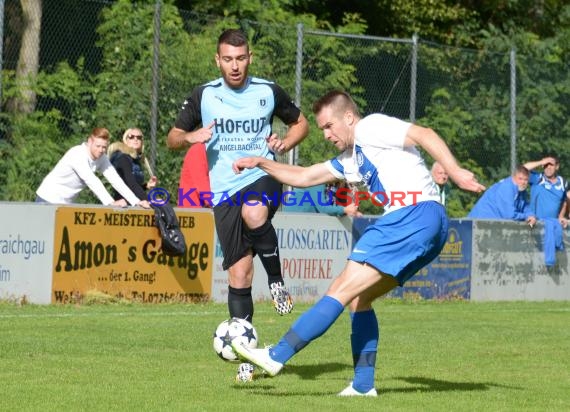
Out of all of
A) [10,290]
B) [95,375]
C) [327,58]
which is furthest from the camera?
[327,58]

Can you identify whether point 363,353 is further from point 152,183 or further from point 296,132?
point 152,183

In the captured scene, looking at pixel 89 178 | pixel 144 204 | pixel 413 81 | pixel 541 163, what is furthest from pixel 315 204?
pixel 541 163

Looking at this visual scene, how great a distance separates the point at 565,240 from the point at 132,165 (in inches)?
289

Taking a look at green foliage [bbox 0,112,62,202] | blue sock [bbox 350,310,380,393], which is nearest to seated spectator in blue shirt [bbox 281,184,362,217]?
green foliage [bbox 0,112,62,202]

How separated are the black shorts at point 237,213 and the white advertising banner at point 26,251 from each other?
5102mm

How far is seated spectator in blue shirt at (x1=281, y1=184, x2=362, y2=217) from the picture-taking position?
16.8m

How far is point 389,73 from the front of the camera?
61.6 ft

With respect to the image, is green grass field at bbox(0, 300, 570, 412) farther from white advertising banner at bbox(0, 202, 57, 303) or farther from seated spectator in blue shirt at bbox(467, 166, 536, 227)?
seated spectator in blue shirt at bbox(467, 166, 536, 227)

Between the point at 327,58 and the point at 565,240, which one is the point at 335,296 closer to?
the point at 327,58

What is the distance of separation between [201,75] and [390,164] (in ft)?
31.9

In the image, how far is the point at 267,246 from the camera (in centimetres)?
959

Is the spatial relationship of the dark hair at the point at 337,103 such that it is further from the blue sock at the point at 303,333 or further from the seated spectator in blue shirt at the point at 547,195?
the seated spectator in blue shirt at the point at 547,195

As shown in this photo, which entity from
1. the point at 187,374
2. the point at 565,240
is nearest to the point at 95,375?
the point at 187,374

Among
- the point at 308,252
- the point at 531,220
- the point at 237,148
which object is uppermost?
the point at 237,148
